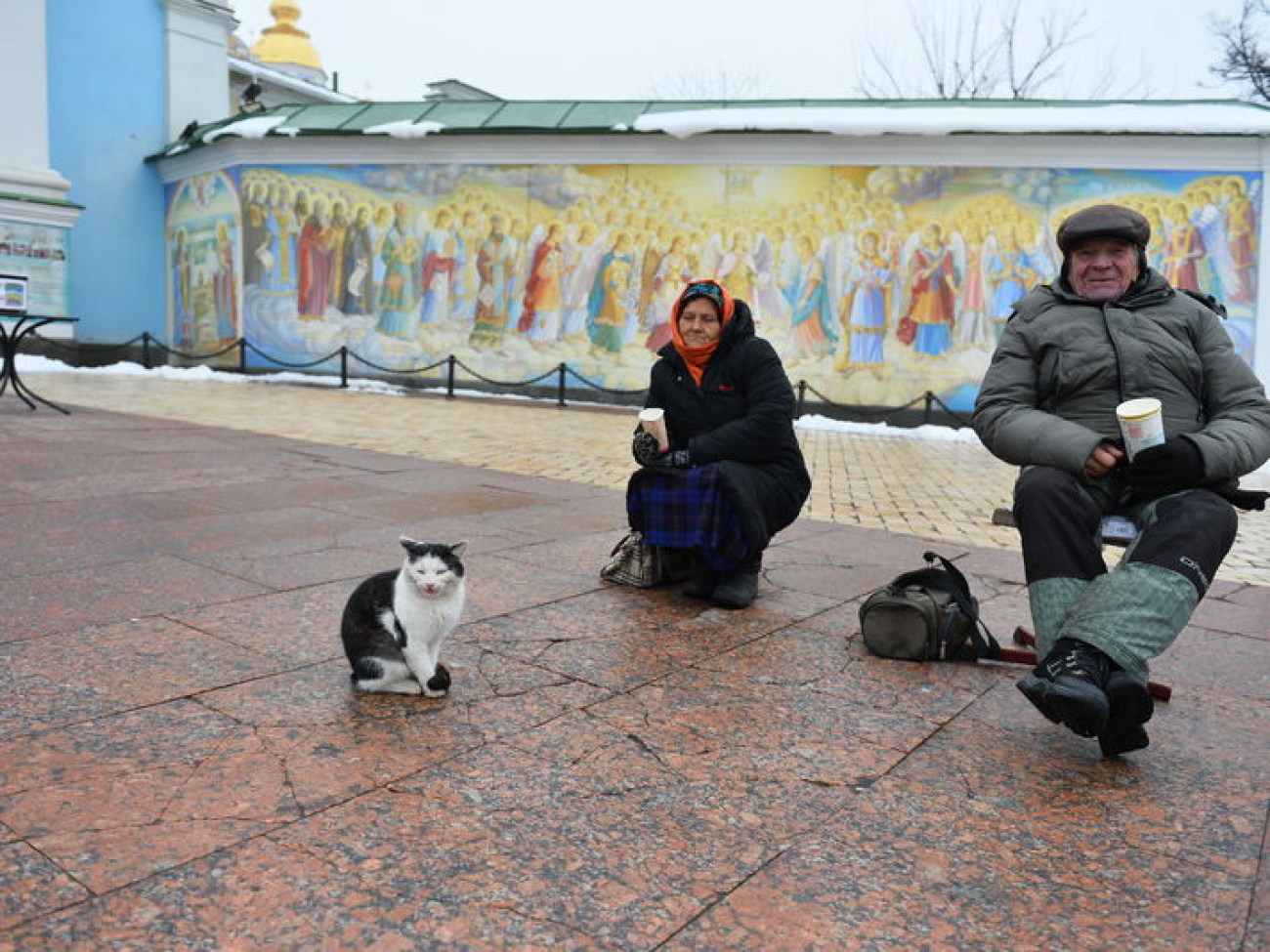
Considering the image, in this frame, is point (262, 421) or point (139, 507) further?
point (262, 421)

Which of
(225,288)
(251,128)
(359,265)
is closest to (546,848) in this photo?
(359,265)

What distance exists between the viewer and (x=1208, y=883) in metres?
2.06

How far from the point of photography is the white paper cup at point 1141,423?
9.17 ft

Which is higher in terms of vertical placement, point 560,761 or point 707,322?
point 707,322

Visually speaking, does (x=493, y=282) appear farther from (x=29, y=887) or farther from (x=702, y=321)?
(x=29, y=887)

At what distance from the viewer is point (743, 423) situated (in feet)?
14.0

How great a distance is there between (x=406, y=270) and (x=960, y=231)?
9369mm

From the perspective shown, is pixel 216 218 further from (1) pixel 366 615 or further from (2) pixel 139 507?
(1) pixel 366 615

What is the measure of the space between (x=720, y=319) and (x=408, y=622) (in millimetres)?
2057

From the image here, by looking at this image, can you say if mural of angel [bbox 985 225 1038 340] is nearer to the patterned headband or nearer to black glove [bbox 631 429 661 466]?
the patterned headband

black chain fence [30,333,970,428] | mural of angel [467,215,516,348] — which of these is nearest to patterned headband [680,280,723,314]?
black chain fence [30,333,970,428]

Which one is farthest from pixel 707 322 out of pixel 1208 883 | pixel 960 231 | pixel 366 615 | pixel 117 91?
pixel 117 91

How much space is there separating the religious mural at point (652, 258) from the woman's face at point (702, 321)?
1212 cm

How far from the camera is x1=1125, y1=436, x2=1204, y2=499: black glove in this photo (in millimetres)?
2848
